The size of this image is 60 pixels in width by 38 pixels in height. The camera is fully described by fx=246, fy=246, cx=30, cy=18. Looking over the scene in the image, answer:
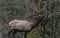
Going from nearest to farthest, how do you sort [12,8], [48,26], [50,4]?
[50,4]
[48,26]
[12,8]

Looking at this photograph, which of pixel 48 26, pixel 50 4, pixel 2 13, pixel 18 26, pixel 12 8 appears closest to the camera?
pixel 18 26

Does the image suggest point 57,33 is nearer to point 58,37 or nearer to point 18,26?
point 58,37

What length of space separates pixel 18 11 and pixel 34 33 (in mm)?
1143

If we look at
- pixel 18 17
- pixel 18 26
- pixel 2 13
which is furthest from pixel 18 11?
pixel 18 26

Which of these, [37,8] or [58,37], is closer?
[37,8]

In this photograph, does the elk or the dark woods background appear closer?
the elk

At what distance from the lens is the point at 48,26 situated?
4.34 meters

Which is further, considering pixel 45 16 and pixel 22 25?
pixel 45 16

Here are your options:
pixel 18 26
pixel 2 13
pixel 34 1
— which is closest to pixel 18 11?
pixel 2 13

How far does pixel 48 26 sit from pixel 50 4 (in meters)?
0.46

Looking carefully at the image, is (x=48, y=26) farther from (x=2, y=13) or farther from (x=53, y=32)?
(x=2, y=13)

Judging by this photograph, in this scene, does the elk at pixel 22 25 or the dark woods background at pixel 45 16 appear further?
the dark woods background at pixel 45 16

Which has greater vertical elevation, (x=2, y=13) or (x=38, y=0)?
(x=38, y=0)

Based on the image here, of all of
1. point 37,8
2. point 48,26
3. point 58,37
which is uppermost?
point 37,8
